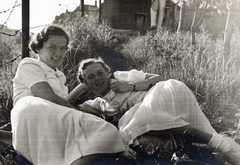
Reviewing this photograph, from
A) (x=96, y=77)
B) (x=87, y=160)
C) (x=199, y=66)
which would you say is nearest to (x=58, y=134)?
(x=87, y=160)

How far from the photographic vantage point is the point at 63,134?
111 centimetres

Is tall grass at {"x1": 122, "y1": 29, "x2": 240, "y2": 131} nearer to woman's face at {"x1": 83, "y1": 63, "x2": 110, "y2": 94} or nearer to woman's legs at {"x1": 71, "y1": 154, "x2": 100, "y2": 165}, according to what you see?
woman's face at {"x1": 83, "y1": 63, "x2": 110, "y2": 94}

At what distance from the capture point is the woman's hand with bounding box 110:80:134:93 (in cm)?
154

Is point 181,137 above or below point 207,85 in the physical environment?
below

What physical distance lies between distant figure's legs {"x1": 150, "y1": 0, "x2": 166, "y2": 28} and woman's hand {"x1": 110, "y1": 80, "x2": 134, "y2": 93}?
34.1 inches

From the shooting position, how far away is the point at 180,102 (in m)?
1.31

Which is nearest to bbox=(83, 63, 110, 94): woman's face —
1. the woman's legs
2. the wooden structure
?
the woman's legs

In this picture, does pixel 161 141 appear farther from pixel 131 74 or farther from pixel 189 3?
pixel 189 3

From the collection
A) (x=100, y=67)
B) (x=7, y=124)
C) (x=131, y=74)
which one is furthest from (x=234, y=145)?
(x=7, y=124)

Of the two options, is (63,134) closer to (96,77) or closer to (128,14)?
(96,77)

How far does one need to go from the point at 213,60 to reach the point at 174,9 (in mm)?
783

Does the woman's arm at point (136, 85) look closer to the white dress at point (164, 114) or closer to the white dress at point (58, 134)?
the white dress at point (164, 114)

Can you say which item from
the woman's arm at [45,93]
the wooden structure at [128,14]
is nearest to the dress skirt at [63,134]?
the woman's arm at [45,93]

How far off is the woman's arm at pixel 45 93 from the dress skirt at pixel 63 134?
0.11m
